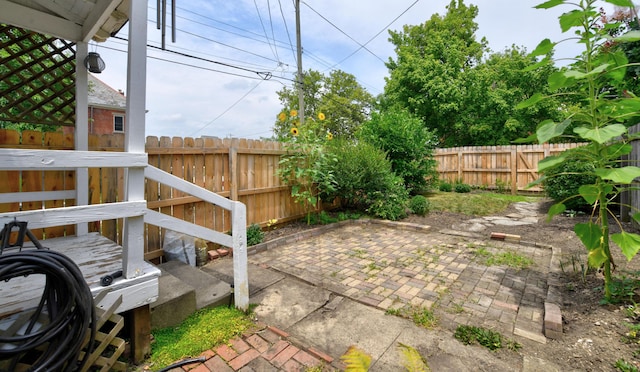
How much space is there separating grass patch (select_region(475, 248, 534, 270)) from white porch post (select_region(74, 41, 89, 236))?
477 centimetres

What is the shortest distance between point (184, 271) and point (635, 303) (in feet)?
12.6

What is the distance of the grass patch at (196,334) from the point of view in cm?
178

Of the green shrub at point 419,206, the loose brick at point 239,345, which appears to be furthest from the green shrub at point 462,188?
the loose brick at point 239,345

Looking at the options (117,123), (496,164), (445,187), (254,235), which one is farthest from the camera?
(117,123)

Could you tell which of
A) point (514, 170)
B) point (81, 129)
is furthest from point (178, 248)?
point (514, 170)

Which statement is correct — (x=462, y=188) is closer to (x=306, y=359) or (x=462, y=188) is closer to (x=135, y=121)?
(x=306, y=359)

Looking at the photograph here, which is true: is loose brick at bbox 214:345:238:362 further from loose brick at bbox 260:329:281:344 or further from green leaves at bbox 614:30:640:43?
green leaves at bbox 614:30:640:43

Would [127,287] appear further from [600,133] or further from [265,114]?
[265,114]

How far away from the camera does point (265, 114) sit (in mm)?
20500

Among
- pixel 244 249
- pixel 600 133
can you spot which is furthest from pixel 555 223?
pixel 244 249

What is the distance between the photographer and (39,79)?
2.86 meters

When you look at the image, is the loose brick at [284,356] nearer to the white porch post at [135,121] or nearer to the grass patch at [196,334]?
the grass patch at [196,334]

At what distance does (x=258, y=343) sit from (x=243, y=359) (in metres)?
0.18

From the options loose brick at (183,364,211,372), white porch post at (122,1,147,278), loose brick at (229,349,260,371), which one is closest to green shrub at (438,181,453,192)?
loose brick at (229,349,260,371)
